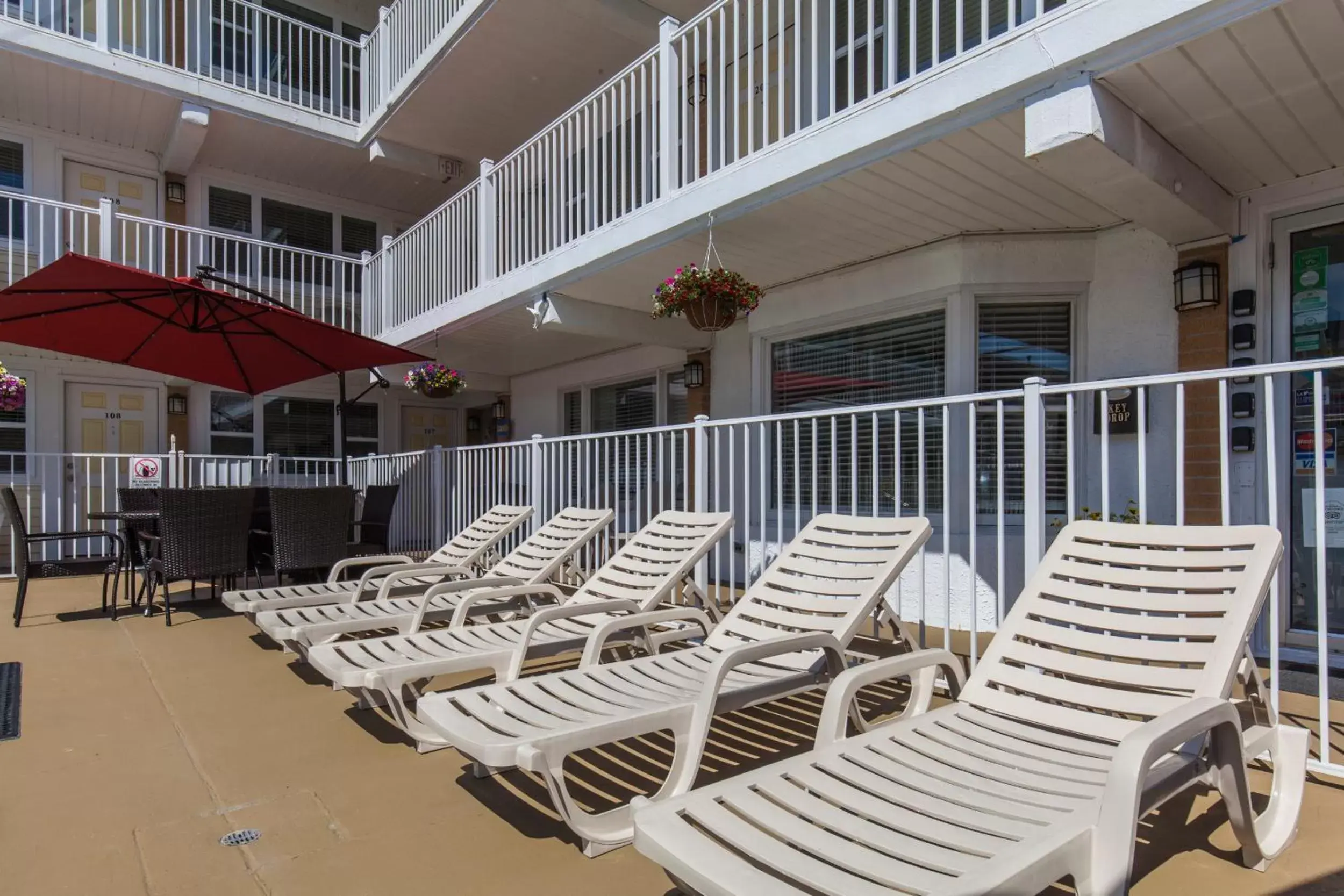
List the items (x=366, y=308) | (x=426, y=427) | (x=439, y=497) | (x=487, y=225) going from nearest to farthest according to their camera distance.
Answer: (x=487, y=225) → (x=439, y=497) → (x=366, y=308) → (x=426, y=427)

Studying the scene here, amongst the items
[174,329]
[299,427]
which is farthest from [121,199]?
[174,329]

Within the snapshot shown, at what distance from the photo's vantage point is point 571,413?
10.3 meters

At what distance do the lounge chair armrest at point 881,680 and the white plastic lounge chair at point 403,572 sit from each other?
125 inches

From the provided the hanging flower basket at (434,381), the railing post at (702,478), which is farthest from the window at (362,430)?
the railing post at (702,478)

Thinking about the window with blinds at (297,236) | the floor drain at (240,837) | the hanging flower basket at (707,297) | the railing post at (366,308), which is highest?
the window with blinds at (297,236)

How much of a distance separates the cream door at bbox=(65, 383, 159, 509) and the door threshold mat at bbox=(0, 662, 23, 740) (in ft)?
20.1

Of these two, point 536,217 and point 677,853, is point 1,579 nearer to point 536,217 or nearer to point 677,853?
point 536,217

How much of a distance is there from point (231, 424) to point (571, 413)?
493 centimetres

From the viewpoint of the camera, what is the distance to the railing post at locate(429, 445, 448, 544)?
26.5 ft

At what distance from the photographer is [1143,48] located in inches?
124

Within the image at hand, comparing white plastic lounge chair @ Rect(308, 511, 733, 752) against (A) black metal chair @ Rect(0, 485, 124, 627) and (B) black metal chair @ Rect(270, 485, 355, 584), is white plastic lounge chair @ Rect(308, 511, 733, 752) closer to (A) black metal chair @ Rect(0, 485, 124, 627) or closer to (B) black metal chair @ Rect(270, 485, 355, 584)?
(B) black metal chair @ Rect(270, 485, 355, 584)

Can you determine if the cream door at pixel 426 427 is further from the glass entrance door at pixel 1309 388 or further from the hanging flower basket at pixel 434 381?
the glass entrance door at pixel 1309 388

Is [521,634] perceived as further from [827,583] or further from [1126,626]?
[1126,626]

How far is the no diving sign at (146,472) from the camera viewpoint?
9.00m
